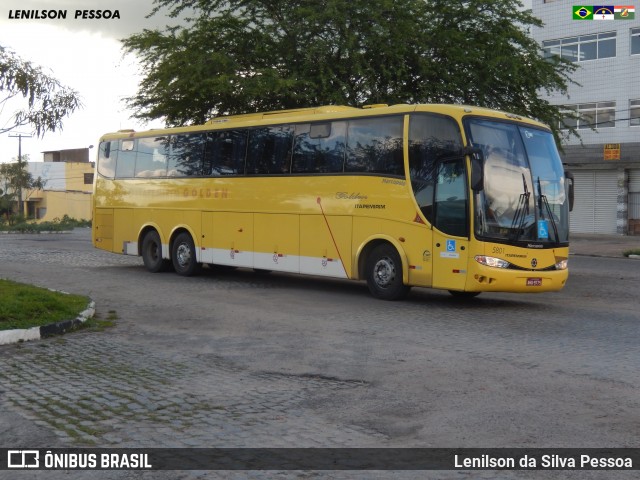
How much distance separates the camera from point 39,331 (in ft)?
34.3

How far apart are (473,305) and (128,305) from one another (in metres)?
5.93

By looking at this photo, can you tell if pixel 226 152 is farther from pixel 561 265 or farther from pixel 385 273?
pixel 561 265

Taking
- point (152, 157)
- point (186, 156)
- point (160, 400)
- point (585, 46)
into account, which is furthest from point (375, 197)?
point (585, 46)

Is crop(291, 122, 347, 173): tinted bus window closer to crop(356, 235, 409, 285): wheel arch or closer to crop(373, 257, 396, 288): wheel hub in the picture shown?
crop(356, 235, 409, 285): wheel arch

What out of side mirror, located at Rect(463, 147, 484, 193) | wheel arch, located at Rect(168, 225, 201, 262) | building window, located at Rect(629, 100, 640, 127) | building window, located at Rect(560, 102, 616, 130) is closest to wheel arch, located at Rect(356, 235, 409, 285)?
side mirror, located at Rect(463, 147, 484, 193)

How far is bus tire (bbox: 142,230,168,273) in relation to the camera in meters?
20.6

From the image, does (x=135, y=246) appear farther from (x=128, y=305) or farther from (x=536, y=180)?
(x=536, y=180)

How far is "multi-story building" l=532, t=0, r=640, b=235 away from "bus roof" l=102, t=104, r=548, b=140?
83.3 ft

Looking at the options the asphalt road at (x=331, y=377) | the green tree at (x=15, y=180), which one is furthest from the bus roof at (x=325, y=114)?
the green tree at (x=15, y=180)

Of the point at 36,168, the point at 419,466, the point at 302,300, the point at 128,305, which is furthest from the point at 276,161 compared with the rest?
the point at 36,168

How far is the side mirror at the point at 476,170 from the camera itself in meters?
13.4

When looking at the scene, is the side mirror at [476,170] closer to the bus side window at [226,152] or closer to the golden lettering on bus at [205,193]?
the bus side window at [226,152]

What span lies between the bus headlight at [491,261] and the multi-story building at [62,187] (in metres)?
74.8

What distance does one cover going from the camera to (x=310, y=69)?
21.7 meters
